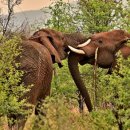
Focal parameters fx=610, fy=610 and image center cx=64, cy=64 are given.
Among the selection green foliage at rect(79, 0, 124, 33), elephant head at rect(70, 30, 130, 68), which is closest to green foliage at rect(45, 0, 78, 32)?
green foliage at rect(79, 0, 124, 33)

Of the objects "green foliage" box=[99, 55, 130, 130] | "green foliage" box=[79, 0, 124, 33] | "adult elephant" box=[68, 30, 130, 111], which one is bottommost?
"green foliage" box=[99, 55, 130, 130]

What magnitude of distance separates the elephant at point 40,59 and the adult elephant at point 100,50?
1.39 feet

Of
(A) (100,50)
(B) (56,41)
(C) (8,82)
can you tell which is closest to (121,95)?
(C) (8,82)

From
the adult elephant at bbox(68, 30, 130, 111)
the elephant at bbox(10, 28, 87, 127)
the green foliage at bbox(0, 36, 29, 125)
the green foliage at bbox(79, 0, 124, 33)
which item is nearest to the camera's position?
the green foliage at bbox(0, 36, 29, 125)

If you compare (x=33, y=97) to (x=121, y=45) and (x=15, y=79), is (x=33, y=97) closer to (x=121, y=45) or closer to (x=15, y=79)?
(x=15, y=79)

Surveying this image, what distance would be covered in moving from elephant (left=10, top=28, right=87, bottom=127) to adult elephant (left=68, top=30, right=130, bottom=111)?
42 cm

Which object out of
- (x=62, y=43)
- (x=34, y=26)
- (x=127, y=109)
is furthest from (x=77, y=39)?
(x=34, y=26)

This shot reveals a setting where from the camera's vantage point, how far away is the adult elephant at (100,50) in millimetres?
11586

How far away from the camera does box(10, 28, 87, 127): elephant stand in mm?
8898

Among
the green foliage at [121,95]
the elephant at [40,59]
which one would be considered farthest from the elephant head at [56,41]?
the green foliage at [121,95]

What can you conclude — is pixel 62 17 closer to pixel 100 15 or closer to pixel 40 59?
pixel 100 15

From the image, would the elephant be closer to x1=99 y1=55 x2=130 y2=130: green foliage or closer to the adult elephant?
the adult elephant

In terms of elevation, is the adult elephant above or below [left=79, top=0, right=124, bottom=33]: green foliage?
below

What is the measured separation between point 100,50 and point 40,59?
2.77m
